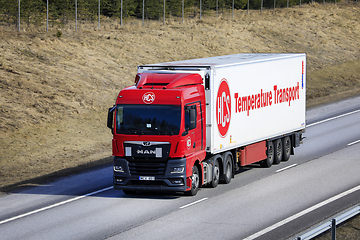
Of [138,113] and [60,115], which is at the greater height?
[138,113]

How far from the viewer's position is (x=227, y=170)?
20.1 m

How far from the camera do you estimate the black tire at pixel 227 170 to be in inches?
779

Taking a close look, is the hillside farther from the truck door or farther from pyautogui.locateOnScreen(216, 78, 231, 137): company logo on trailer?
the truck door

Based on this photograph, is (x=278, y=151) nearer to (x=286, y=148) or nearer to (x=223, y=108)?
(x=286, y=148)

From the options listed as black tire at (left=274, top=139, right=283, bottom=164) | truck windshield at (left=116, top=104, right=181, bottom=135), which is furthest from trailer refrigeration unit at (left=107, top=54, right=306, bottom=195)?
black tire at (left=274, top=139, right=283, bottom=164)

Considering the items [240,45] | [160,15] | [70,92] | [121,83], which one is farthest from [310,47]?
[70,92]

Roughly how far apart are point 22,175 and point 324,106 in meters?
22.1

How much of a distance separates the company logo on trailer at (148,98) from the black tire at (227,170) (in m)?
4.06

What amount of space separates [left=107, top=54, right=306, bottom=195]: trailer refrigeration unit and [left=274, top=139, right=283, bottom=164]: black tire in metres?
1.01

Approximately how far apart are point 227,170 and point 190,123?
145 inches

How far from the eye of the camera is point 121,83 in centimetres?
3675

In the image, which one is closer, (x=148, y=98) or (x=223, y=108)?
(x=148, y=98)

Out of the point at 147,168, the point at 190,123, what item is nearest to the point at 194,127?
the point at 190,123

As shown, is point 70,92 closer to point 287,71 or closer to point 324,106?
point 287,71
